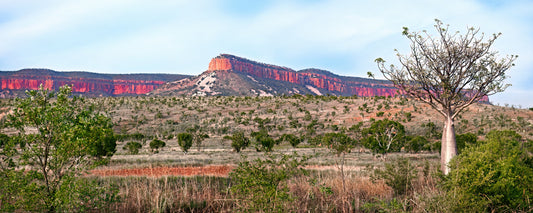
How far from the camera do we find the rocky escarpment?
154 metres

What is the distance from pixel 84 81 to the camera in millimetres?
169750

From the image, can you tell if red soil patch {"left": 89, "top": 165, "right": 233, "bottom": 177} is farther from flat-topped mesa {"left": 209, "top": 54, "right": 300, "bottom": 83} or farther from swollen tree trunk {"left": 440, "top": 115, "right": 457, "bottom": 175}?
flat-topped mesa {"left": 209, "top": 54, "right": 300, "bottom": 83}

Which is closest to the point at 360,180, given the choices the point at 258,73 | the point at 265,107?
the point at 265,107

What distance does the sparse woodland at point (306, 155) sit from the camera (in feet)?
21.2

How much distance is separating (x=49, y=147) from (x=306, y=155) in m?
9.54

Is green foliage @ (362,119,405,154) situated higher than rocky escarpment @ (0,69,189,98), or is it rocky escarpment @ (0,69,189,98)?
rocky escarpment @ (0,69,189,98)

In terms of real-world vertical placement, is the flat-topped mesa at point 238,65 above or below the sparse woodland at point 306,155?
above

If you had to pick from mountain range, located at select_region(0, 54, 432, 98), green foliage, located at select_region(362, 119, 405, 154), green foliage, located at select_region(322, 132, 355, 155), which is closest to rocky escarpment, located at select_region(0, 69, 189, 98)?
mountain range, located at select_region(0, 54, 432, 98)

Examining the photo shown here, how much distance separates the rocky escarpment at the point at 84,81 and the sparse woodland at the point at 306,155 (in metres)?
104

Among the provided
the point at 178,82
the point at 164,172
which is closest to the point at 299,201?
the point at 164,172

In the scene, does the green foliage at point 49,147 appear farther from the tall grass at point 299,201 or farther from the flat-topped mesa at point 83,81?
the flat-topped mesa at point 83,81

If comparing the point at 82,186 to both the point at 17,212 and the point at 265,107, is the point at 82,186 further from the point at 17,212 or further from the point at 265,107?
the point at 265,107

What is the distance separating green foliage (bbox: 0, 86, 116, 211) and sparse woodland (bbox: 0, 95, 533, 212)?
0.68ft

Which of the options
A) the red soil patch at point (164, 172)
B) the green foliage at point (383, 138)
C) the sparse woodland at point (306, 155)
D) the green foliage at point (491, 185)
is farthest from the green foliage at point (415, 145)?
the green foliage at point (491, 185)
